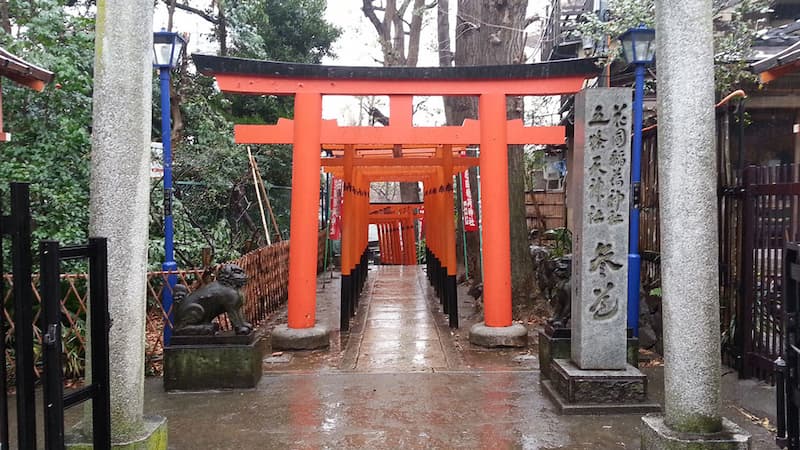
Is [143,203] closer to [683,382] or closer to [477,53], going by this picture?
[683,382]

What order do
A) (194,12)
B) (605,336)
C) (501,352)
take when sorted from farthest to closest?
(194,12) → (501,352) → (605,336)

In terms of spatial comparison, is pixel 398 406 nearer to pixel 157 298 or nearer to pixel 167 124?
pixel 157 298

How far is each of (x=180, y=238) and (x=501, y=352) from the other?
660 centimetres

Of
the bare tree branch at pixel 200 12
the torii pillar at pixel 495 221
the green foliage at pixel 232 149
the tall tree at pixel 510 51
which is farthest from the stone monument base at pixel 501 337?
the bare tree branch at pixel 200 12

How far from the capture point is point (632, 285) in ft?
24.3

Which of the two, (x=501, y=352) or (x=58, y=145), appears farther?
(x=58, y=145)

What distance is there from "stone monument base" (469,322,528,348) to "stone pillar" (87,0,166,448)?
5.29m

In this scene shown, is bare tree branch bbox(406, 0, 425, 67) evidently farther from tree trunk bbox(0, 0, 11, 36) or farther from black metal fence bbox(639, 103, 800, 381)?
black metal fence bbox(639, 103, 800, 381)

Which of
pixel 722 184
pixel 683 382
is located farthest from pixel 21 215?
pixel 722 184

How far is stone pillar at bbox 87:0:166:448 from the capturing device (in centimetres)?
388

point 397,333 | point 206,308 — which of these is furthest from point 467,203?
point 206,308

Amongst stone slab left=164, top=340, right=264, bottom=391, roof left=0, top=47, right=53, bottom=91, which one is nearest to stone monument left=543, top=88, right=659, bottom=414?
stone slab left=164, top=340, right=264, bottom=391

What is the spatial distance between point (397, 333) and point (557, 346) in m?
3.63

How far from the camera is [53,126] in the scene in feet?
30.6
